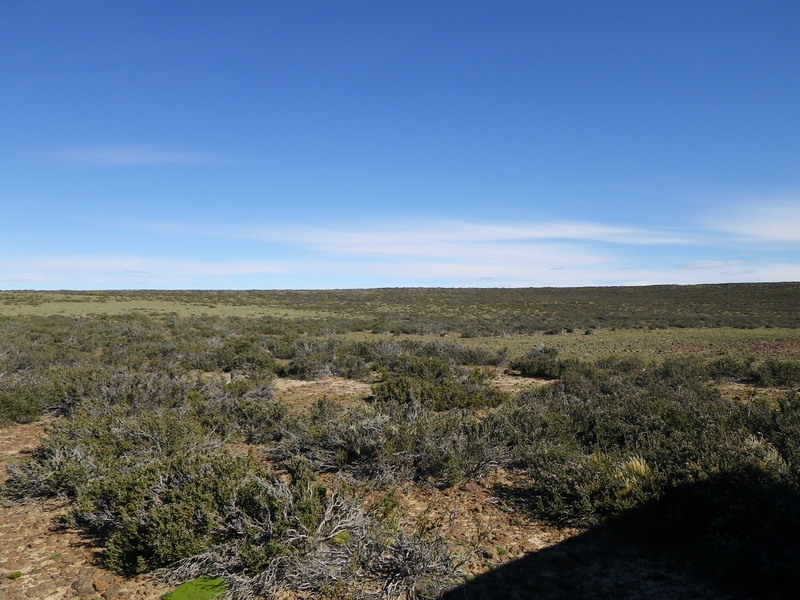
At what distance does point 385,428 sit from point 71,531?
3.40 m

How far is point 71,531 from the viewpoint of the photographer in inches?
182

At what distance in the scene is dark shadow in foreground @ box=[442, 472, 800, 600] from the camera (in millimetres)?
3570

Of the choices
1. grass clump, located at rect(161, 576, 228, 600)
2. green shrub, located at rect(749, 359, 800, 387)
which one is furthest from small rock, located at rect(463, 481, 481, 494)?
green shrub, located at rect(749, 359, 800, 387)

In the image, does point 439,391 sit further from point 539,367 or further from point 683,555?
point 683,555

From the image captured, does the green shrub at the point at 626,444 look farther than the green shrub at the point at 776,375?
No

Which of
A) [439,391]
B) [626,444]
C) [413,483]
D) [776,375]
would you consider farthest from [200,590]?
[776,375]

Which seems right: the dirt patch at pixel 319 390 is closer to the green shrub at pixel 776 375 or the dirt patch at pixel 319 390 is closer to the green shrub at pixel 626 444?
the green shrub at pixel 626 444

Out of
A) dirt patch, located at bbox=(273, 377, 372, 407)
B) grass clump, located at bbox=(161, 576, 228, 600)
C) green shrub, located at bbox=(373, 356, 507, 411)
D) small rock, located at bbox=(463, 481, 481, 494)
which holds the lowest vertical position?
dirt patch, located at bbox=(273, 377, 372, 407)

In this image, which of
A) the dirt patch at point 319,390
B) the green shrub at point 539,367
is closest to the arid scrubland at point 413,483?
the dirt patch at point 319,390

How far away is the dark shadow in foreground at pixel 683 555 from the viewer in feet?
11.7

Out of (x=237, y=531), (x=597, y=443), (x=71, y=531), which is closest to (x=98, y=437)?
(x=71, y=531)

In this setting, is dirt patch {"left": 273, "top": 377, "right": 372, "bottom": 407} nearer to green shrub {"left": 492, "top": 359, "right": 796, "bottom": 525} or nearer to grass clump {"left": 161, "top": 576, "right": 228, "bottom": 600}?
green shrub {"left": 492, "top": 359, "right": 796, "bottom": 525}

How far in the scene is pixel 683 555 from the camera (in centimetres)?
409

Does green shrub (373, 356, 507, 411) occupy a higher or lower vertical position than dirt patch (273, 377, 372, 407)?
higher
